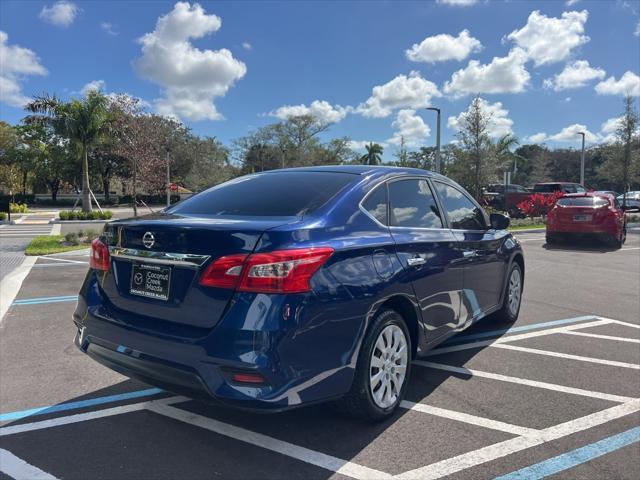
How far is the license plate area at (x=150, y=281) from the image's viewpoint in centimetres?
296

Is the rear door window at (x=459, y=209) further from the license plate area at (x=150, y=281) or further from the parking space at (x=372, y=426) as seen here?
the license plate area at (x=150, y=281)

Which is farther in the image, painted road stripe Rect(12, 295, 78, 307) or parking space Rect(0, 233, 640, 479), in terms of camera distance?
painted road stripe Rect(12, 295, 78, 307)

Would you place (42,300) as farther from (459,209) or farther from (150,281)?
(459,209)

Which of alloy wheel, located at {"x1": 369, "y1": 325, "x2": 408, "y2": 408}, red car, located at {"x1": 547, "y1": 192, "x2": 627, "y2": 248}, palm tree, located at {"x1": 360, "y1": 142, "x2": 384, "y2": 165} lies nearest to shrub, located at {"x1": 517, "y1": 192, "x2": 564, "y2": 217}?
red car, located at {"x1": 547, "y1": 192, "x2": 627, "y2": 248}

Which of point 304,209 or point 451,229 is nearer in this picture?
point 304,209

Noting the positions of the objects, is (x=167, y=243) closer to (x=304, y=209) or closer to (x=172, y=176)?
(x=304, y=209)

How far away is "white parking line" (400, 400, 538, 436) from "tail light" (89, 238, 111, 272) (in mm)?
2311

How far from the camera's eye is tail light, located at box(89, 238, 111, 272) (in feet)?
11.0

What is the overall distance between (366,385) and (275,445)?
67cm

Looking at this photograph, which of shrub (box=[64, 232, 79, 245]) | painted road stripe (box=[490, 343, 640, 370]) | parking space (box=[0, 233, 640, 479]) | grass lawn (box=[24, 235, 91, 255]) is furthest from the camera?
shrub (box=[64, 232, 79, 245])

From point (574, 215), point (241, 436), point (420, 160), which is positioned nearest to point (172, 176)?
point (420, 160)

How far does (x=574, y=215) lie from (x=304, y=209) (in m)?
13.1

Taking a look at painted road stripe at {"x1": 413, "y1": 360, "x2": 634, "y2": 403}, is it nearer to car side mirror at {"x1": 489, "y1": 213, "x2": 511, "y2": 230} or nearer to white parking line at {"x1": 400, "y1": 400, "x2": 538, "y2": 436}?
white parking line at {"x1": 400, "y1": 400, "x2": 538, "y2": 436}

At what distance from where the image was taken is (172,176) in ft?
190
